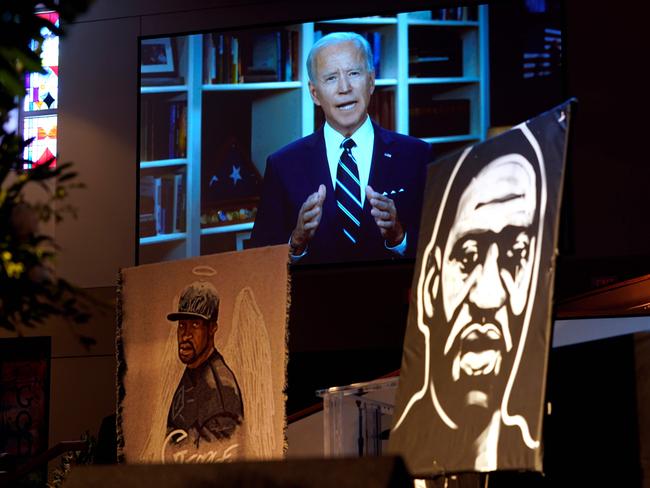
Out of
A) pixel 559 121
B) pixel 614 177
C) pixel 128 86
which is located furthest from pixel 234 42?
pixel 559 121

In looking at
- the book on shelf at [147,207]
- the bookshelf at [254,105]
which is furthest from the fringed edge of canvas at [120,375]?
the book on shelf at [147,207]

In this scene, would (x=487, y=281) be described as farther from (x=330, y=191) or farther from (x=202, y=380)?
(x=330, y=191)

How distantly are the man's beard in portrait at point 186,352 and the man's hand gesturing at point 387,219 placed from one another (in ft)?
8.31

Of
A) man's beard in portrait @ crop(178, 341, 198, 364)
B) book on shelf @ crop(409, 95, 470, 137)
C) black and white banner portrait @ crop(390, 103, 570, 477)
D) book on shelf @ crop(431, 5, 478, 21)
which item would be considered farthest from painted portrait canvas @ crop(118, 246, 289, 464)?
book on shelf @ crop(431, 5, 478, 21)

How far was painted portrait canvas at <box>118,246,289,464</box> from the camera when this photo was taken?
11.9 feet

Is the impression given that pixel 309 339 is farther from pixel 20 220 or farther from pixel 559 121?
pixel 20 220

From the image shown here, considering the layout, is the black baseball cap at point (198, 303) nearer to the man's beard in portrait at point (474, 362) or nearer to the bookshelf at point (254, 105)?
the man's beard in portrait at point (474, 362)

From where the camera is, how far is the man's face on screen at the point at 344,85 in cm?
640

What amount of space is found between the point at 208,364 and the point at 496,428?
1.52 m

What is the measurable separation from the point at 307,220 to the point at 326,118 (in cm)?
64

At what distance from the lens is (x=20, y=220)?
1.57m

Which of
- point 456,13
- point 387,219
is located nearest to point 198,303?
point 387,219

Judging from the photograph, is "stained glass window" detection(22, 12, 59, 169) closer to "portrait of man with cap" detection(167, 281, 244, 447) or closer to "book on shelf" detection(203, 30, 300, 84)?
"book on shelf" detection(203, 30, 300, 84)

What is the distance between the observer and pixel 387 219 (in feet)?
20.4
